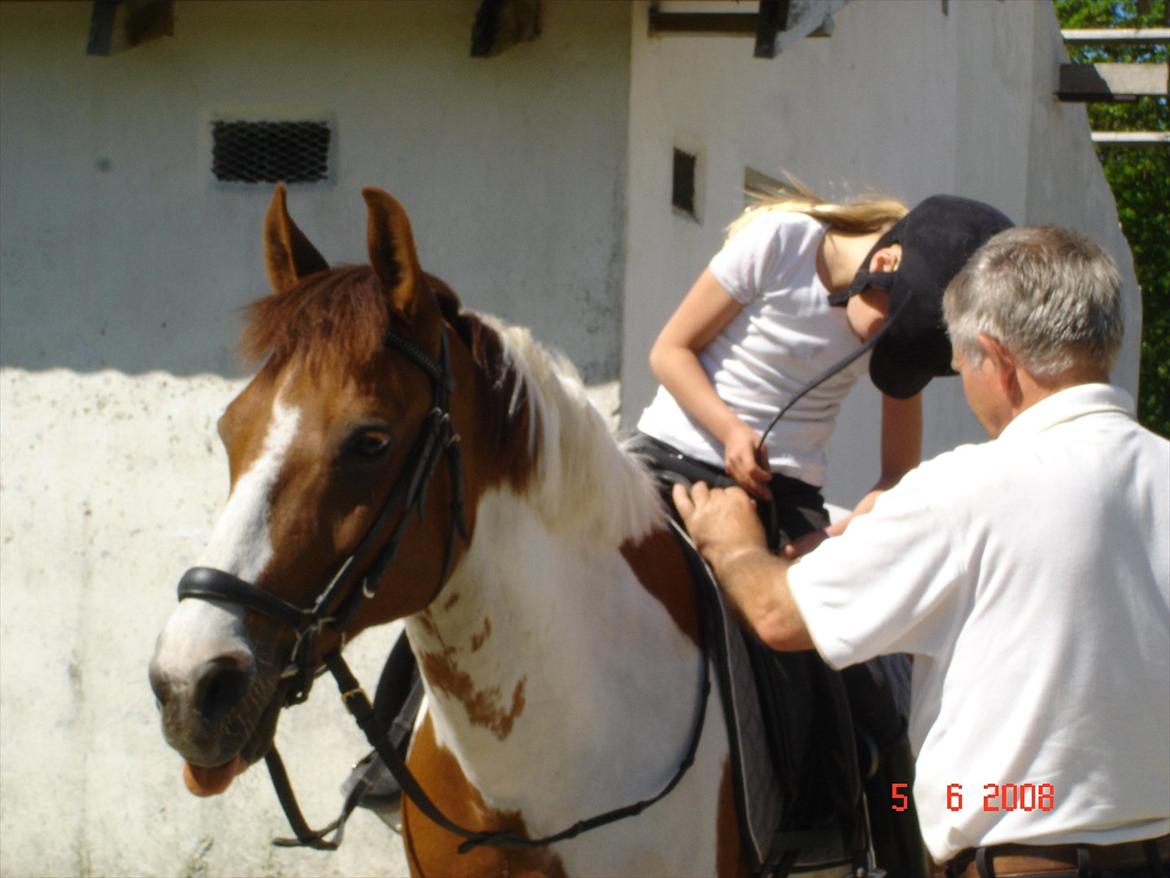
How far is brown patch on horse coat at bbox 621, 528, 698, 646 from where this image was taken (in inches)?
108

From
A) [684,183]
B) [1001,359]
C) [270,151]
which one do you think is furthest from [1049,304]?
[270,151]

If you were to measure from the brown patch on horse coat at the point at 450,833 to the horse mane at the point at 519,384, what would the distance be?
0.50 m

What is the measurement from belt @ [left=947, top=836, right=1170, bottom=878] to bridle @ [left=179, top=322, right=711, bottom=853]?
0.63 m

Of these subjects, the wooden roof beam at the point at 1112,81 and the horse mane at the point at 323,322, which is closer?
the horse mane at the point at 323,322

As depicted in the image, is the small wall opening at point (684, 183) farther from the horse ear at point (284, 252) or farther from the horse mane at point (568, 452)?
the horse ear at point (284, 252)

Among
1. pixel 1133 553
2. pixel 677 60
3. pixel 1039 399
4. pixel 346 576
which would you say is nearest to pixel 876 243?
pixel 1039 399

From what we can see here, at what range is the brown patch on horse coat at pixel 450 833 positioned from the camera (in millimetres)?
2533

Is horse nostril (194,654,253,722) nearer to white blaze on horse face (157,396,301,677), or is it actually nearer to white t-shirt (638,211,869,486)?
white blaze on horse face (157,396,301,677)

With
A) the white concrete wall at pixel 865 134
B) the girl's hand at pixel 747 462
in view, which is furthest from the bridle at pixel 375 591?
the white concrete wall at pixel 865 134

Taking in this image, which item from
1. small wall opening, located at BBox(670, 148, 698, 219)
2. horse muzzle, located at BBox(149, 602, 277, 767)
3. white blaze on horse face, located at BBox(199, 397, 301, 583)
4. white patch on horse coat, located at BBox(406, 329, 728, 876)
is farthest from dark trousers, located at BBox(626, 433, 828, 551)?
small wall opening, located at BBox(670, 148, 698, 219)

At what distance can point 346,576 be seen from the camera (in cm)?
218

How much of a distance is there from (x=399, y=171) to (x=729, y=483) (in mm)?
2854

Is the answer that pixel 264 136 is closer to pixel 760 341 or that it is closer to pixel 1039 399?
pixel 760 341

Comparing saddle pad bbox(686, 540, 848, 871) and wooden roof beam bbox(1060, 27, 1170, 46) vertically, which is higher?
wooden roof beam bbox(1060, 27, 1170, 46)
